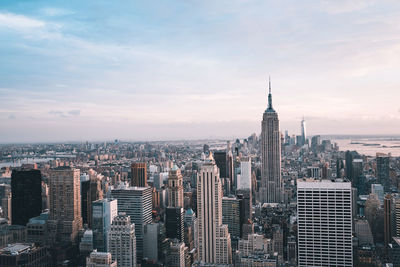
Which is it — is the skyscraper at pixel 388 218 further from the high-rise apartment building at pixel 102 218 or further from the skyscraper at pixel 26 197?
the skyscraper at pixel 26 197

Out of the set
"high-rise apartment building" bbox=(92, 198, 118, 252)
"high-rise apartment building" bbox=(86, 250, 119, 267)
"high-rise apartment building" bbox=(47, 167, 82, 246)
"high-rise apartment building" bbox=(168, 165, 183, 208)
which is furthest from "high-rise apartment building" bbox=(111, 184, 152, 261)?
"high-rise apartment building" bbox=(86, 250, 119, 267)

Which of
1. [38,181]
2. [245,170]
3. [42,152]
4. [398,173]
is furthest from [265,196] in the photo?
[42,152]

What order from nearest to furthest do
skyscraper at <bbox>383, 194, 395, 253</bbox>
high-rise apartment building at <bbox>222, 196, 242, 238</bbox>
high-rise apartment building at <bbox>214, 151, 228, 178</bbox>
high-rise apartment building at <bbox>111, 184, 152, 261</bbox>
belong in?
skyscraper at <bbox>383, 194, 395, 253</bbox> → high-rise apartment building at <bbox>111, 184, 152, 261</bbox> → high-rise apartment building at <bbox>222, 196, 242, 238</bbox> → high-rise apartment building at <bbox>214, 151, 228, 178</bbox>

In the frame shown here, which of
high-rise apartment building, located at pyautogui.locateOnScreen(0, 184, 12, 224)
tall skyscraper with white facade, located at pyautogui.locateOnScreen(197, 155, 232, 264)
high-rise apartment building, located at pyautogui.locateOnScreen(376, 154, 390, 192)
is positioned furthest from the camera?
high-rise apartment building, located at pyautogui.locateOnScreen(376, 154, 390, 192)

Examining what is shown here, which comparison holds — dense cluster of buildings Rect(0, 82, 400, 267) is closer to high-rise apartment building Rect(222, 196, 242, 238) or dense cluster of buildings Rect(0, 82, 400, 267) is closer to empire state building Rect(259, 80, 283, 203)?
high-rise apartment building Rect(222, 196, 242, 238)

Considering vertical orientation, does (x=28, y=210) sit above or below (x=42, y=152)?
below

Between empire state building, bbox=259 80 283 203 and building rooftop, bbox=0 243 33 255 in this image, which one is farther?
empire state building, bbox=259 80 283 203

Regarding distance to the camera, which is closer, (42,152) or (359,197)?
(42,152)

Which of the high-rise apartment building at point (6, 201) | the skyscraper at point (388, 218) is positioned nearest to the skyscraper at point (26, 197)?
the high-rise apartment building at point (6, 201)

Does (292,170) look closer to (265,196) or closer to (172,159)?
(265,196)
